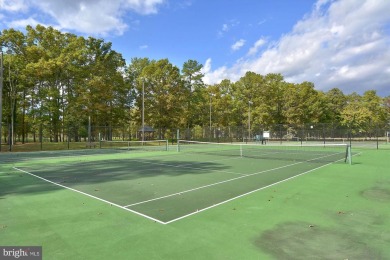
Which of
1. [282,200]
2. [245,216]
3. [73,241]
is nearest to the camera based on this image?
[73,241]

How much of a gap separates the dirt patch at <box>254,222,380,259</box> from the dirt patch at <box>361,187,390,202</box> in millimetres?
2990

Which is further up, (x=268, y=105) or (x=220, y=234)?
(x=268, y=105)

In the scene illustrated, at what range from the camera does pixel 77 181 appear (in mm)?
9516

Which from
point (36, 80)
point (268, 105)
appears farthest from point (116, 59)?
point (268, 105)

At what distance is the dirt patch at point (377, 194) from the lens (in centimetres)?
689

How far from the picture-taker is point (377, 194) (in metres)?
7.34

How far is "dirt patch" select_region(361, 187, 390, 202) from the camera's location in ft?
22.6

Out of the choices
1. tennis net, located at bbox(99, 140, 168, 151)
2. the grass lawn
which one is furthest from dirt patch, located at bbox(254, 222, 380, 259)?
tennis net, located at bbox(99, 140, 168, 151)

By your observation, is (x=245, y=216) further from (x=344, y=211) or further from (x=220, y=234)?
(x=344, y=211)

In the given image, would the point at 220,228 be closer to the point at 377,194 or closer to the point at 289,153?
the point at 377,194

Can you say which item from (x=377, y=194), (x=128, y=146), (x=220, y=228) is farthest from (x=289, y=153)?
(x=220, y=228)

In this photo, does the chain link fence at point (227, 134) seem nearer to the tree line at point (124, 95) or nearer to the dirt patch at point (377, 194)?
the tree line at point (124, 95)

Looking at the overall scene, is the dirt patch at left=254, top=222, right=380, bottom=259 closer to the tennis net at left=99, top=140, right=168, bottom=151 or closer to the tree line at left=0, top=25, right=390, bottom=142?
the tennis net at left=99, top=140, right=168, bottom=151

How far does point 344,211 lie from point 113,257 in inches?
176
